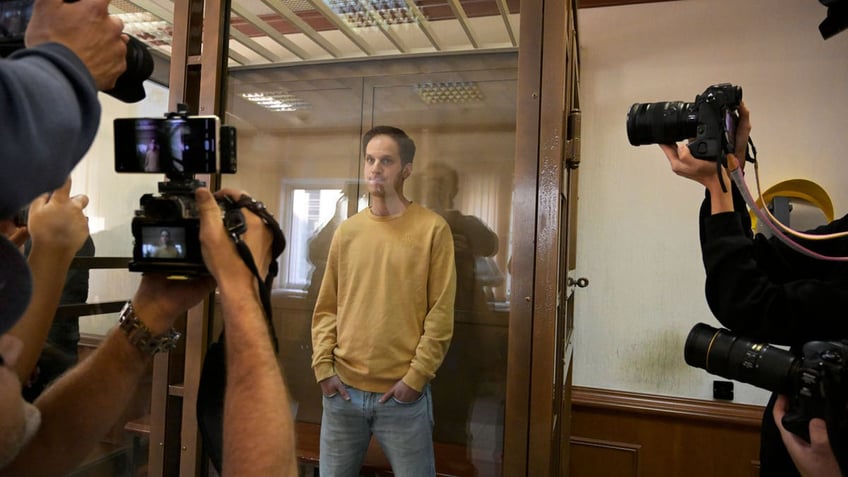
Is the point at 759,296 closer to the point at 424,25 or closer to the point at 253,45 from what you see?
the point at 424,25

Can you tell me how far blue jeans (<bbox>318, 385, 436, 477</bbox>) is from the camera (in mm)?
1016

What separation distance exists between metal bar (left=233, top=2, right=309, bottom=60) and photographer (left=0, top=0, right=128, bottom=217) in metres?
0.72

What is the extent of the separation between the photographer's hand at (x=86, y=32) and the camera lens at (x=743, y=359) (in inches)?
37.7

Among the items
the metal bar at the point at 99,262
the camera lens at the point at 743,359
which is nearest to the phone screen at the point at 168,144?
the metal bar at the point at 99,262

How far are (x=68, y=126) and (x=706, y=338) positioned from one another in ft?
3.18

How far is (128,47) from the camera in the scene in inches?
20.5

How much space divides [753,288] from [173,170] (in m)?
0.88

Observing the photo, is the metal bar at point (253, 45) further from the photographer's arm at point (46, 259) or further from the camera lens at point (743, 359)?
the camera lens at point (743, 359)

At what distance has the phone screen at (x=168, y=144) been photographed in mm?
544

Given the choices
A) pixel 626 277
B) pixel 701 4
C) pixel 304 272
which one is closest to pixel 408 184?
pixel 304 272

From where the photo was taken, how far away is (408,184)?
106 centimetres

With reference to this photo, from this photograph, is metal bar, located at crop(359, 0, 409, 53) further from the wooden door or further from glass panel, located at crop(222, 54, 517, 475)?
the wooden door

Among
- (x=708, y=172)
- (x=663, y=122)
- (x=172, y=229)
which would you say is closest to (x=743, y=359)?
(x=708, y=172)

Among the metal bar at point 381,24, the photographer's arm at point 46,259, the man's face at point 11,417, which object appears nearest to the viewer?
the man's face at point 11,417
